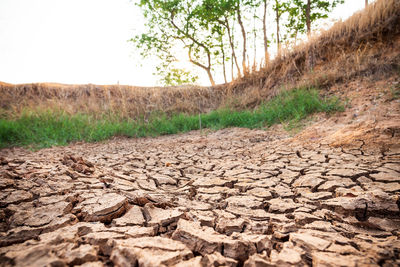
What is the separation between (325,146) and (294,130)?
111 centimetres

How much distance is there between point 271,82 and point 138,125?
14.5ft

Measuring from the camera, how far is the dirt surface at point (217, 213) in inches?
29.5

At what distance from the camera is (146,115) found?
280 inches

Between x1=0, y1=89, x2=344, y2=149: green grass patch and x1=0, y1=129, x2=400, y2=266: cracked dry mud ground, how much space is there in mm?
2509

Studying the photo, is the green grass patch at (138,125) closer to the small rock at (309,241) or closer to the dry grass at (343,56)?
the dry grass at (343,56)

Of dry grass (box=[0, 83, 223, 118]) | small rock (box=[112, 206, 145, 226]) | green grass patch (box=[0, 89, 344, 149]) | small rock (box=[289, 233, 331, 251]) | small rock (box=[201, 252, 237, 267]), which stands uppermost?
dry grass (box=[0, 83, 223, 118])

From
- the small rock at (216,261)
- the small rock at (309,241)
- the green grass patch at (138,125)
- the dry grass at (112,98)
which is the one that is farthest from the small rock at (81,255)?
the dry grass at (112,98)

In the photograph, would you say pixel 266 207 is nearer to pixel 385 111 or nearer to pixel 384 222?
pixel 384 222

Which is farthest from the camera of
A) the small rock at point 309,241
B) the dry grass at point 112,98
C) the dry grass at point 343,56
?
the dry grass at point 112,98

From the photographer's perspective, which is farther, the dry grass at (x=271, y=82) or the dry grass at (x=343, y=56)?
the dry grass at (x=271, y=82)

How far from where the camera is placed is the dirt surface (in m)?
0.75

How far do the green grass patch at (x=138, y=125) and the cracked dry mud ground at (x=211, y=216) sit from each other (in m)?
2.51

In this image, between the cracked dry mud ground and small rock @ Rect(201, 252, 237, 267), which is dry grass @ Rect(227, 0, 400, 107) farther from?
small rock @ Rect(201, 252, 237, 267)

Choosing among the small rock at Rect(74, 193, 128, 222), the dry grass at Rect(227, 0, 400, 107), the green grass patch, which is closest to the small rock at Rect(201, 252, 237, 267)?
the small rock at Rect(74, 193, 128, 222)
